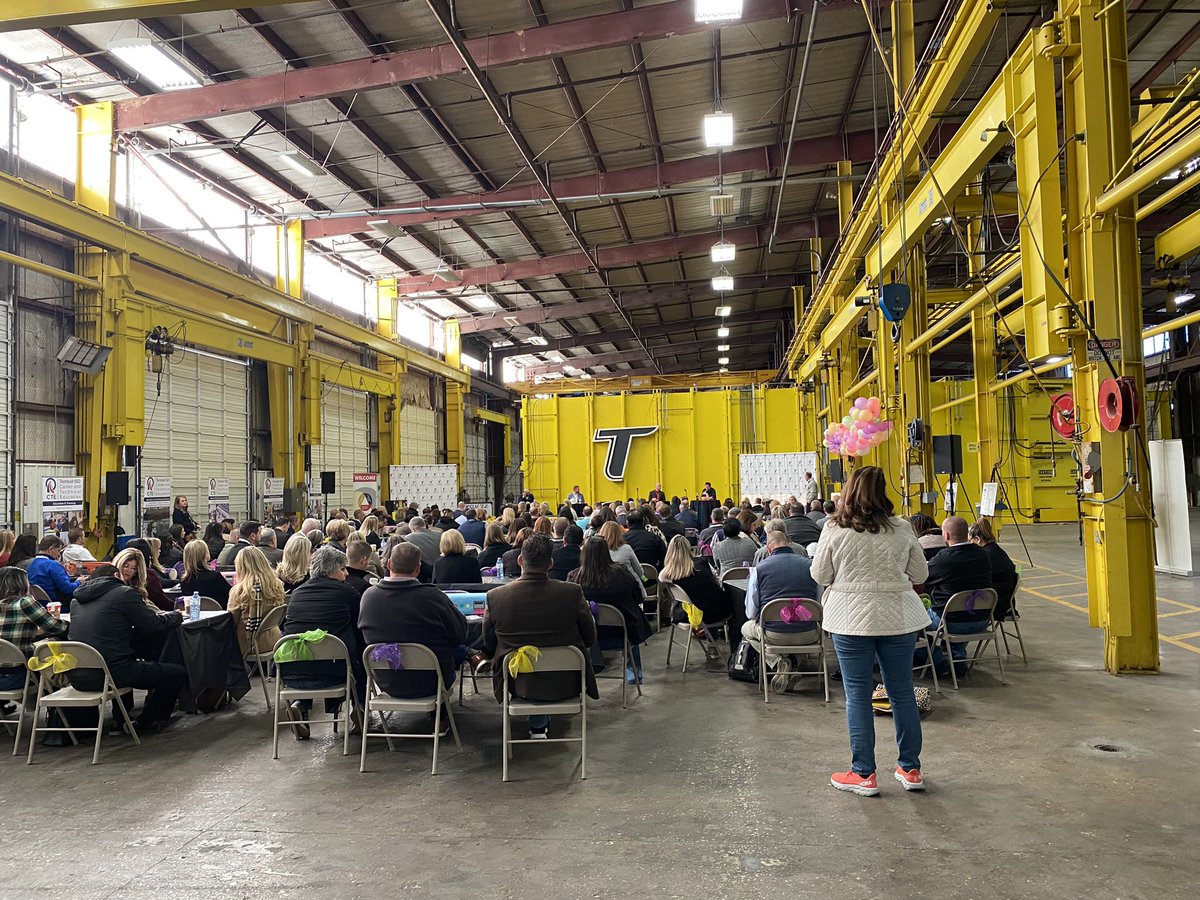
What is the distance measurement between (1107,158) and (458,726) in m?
6.29

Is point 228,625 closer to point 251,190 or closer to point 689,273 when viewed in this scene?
point 251,190

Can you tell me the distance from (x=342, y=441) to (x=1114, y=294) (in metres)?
16.6

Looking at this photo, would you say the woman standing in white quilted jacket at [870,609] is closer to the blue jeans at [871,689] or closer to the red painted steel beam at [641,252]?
the blue jeans at [871,689]

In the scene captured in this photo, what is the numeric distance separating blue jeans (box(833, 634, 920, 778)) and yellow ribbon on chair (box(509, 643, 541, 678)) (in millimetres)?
1601

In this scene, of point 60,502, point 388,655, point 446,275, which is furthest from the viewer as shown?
point 446,275

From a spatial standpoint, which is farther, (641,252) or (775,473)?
(641,252)

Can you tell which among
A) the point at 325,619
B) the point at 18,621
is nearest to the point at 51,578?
the point at 18,621

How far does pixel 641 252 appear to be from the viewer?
59.7 ft

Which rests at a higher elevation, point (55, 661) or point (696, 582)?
point (696, 582)

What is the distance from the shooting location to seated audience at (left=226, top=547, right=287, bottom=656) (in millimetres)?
5891

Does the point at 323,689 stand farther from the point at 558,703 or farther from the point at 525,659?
the point at 558,703

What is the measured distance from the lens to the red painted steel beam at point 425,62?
9289 mm

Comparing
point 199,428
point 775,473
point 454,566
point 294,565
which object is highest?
point 199,428

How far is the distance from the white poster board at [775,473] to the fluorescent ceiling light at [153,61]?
12.4 m
